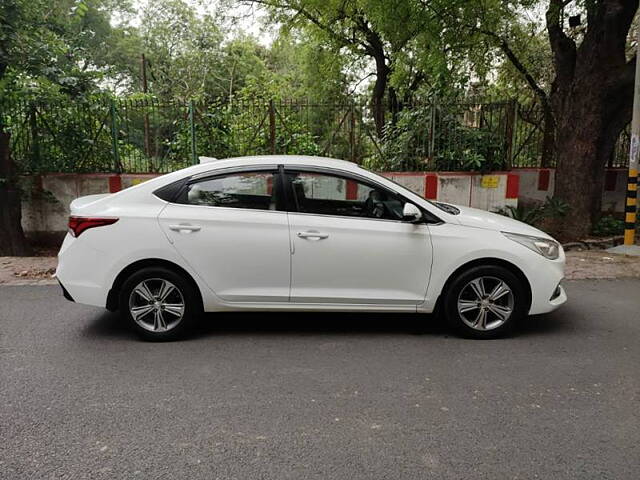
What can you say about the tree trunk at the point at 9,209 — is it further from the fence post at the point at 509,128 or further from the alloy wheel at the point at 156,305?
the fence post at the point at 509,128

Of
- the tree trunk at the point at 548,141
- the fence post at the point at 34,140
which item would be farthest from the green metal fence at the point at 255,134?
the tree trunk at the point at 548,141

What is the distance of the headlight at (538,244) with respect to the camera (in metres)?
4.74

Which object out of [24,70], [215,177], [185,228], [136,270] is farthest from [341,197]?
[24,70]

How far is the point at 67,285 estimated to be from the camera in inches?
184

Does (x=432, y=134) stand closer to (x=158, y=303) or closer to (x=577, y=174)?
(x=577, y=174)

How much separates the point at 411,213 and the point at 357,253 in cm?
60

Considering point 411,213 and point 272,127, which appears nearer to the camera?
point 411,213

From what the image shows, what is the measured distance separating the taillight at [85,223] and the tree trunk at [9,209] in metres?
5.29

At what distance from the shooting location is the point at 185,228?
182 inches

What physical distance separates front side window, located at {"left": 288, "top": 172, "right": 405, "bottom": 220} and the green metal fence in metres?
5.56

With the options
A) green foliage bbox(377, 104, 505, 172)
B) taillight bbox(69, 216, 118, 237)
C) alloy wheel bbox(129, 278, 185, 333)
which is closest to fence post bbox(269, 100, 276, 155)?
green foliage bbox(377, 104, 505, 172)

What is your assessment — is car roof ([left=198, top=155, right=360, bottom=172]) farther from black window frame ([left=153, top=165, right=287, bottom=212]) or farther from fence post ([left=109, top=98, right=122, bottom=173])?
fence post ([left=109, top=98, right=122, bottom=173])

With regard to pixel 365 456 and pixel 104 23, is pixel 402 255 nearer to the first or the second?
pixel 365 456

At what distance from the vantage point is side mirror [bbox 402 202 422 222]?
4602 millimetres
